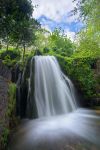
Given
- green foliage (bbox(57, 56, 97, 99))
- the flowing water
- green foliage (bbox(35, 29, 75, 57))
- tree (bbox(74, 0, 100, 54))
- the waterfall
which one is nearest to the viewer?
the flowing water

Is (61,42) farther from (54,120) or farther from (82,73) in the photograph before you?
(54,120)

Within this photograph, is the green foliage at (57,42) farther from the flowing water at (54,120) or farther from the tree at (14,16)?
the tree at (14,16)

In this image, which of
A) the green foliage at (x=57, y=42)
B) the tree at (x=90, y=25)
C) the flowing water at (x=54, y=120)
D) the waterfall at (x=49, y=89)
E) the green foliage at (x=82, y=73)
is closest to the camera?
the flowing water at (x=54, y=120)

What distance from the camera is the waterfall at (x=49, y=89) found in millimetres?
16011

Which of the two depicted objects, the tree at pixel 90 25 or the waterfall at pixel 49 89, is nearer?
the tree at pixel 90 25

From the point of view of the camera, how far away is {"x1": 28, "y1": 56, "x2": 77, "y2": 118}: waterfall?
16011mm

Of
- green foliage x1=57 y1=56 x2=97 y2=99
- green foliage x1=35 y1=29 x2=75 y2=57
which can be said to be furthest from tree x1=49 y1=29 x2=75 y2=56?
green foliage x1=57 y1=56 x2=97 y2=99

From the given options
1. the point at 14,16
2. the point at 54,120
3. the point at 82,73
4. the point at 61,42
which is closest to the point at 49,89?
the point at 82,73

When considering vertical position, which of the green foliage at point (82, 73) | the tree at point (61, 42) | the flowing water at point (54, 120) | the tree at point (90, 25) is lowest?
the flowing water at point (54, 120)

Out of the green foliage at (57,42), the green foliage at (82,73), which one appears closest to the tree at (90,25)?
the green foliage at (82,73)

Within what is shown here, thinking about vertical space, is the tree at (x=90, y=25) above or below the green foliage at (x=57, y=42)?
below

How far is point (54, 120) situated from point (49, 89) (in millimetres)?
4497

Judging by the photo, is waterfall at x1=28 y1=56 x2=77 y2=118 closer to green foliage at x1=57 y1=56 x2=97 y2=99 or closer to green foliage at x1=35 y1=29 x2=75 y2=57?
green foliage at x1=57 y1=56 x2=97 y2=99

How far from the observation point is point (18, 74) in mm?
17984
